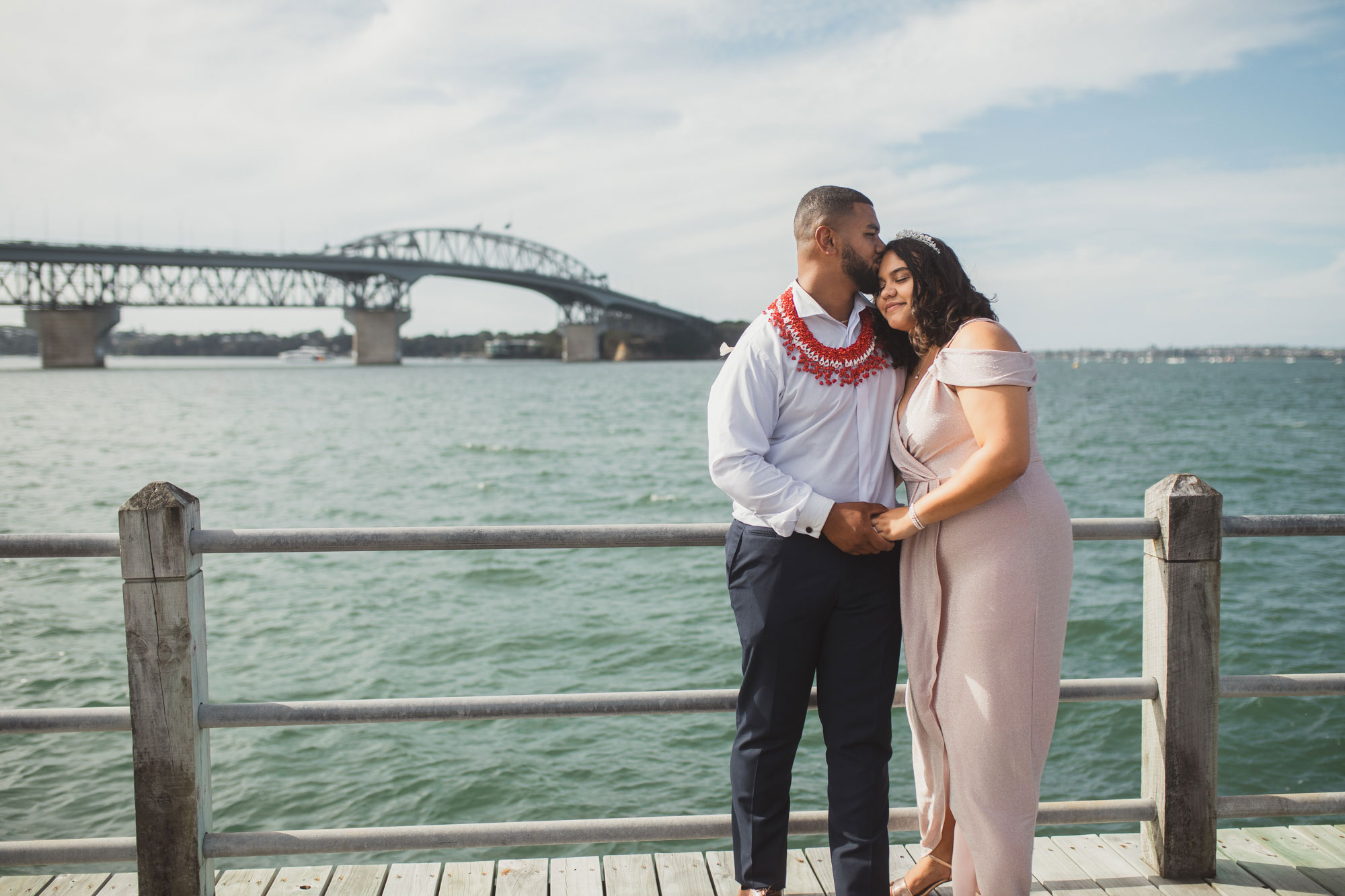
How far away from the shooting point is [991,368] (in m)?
2.22

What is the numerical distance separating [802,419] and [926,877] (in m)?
1.37

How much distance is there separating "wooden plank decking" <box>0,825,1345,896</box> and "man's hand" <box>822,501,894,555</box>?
114cm

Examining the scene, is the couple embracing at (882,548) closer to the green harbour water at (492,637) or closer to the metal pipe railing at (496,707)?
the metal pipe railing at (496,707)

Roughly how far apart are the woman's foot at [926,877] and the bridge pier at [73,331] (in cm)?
9435

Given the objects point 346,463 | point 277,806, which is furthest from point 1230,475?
point 277,806

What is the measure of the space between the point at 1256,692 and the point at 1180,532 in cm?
57

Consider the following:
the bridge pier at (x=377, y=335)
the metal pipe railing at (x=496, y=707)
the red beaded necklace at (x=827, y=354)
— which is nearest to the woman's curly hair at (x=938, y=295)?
the red beaded necklace at (x=827, y=354)

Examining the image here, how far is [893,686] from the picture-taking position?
2.52m

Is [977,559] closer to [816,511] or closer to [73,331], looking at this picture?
[816,511]

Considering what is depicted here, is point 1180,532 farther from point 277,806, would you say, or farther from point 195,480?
point 195,480

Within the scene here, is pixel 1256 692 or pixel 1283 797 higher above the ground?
pixel 1256 692

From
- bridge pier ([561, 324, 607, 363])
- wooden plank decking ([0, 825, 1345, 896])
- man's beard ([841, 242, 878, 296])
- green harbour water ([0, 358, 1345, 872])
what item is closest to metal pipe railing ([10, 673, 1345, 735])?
wooden plank decking ([0, 825, 1345, 896])

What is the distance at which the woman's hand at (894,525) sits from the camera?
2.29 meters

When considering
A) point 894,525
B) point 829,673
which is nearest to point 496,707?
point 829,673
